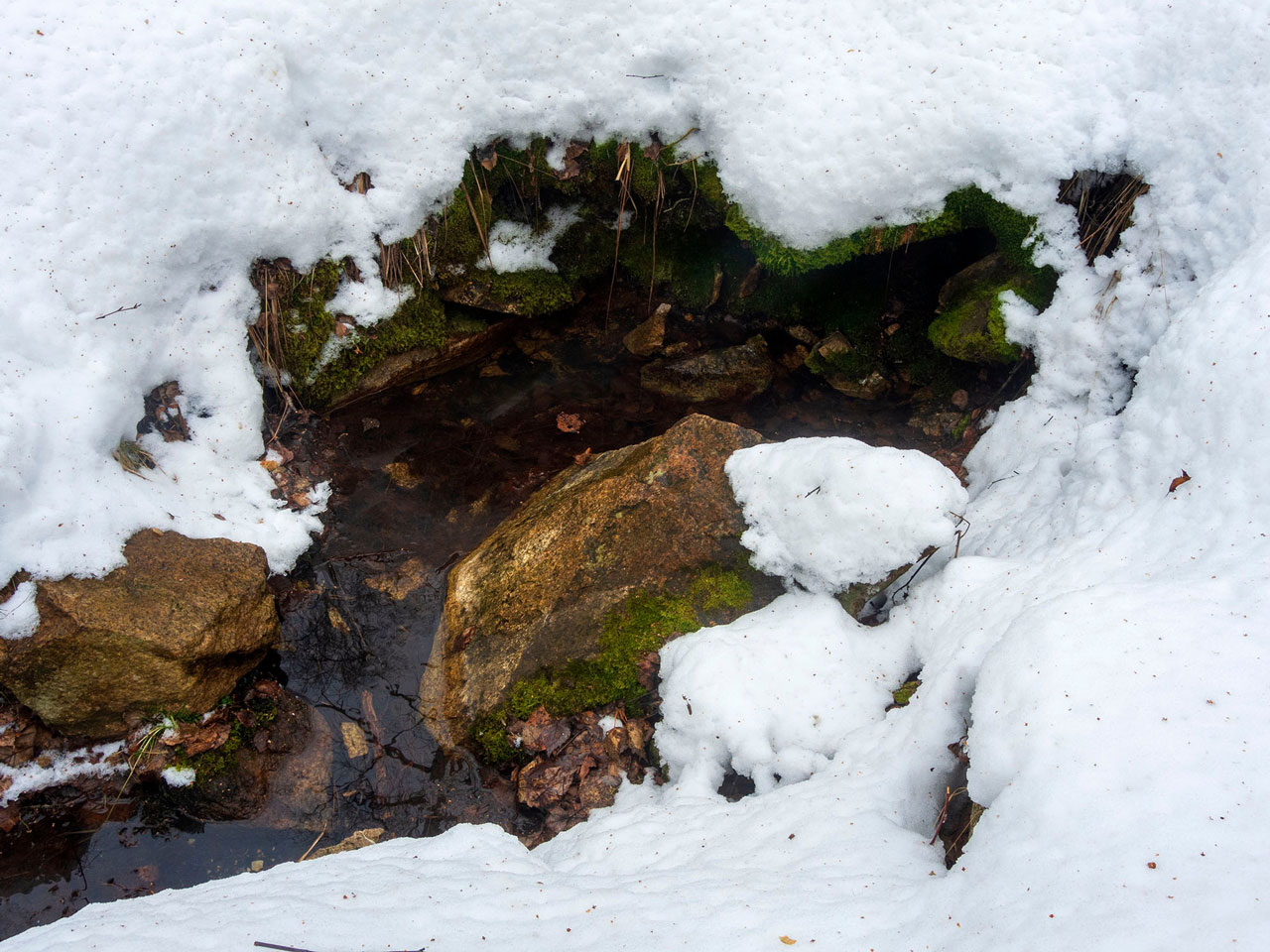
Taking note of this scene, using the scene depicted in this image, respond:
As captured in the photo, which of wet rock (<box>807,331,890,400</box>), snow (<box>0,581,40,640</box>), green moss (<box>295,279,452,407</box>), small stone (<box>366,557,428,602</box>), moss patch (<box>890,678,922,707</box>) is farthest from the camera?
wet rock (<box>807,331,890,400</box>)

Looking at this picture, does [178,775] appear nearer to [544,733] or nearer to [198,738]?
[198,738]

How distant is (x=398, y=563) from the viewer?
5465 millimetres

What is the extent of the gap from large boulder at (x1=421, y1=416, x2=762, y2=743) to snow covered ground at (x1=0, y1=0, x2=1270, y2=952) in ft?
2.20

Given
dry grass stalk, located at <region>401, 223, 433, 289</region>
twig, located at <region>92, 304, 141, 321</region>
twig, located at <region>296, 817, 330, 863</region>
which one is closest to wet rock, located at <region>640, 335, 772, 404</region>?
dry grass stalk, located at <region>401, 223, 433, 289</region>

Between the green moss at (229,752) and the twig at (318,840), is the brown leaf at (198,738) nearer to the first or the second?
the green moss at (229,752)

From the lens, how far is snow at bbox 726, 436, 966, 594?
4121 millimetres

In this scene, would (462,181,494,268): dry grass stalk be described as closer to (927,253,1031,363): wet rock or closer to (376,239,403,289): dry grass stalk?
(376,239,403,289): dry grass stalk

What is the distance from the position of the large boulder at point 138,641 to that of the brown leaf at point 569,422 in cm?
294

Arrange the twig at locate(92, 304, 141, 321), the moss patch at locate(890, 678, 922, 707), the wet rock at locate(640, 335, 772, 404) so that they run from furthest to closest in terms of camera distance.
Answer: the wet rock at locate(640, 335, 772, 404) < the twig at locate(92, 304, 141, 321) < the moss patch at locate(890, 678, 922, 707)

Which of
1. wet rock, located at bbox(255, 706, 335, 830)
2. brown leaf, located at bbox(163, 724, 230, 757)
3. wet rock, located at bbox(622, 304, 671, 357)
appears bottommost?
wet rock, located at bbox(255, 706, 335, 830)

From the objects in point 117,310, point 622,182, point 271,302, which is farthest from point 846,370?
point 117,310

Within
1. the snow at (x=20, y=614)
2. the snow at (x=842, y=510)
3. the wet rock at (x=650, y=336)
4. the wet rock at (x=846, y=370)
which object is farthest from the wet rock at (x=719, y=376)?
the snow at (x=20, y=614)

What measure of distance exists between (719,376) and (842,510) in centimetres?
262

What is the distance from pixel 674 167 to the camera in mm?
5527
